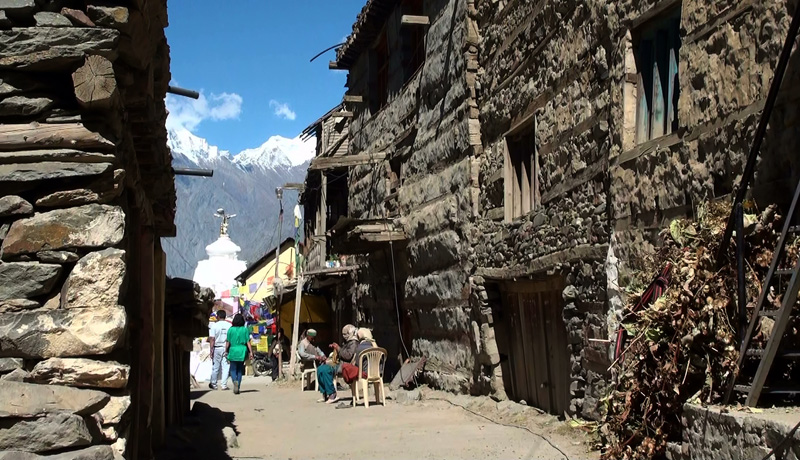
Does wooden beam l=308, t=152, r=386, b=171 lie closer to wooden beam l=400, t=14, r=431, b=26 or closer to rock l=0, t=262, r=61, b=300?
wooden beam l=400, t=14, r=431, b=26

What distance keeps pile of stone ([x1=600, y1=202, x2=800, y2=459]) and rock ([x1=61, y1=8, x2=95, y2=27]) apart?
3.98m

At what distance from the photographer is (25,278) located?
12.4ft

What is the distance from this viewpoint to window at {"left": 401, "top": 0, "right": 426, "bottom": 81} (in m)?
14.2

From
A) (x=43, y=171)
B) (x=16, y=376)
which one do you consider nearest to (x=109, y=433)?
(x=16, y=376)

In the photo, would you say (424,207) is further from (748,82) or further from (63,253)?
(63,253)

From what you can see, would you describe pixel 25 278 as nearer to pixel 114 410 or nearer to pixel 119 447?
pixel 114 410

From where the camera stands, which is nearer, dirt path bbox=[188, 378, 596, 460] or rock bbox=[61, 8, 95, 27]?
rock bbox=[61, 8, 95, 27]

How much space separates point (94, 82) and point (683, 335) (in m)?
3.94

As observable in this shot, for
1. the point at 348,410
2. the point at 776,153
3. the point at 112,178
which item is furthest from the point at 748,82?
the point at 348,410

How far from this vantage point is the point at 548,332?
941cm

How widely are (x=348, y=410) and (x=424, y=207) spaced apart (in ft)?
12.0

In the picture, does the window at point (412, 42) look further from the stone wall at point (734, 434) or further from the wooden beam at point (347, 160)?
the stone wall at point (734, 434)

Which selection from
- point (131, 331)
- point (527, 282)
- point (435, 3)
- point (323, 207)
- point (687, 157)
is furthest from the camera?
point (323, 207)

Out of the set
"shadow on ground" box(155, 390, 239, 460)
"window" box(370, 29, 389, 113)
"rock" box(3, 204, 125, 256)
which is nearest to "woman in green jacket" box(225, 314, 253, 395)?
"shadow on ground" box(155, 390, 239, 460)
